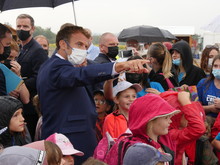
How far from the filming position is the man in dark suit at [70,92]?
110 inches

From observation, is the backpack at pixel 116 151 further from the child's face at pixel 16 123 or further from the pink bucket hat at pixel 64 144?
the child's face at pixel 16 123

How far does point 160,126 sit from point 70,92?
0.92 m

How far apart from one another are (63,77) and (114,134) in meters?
0.81

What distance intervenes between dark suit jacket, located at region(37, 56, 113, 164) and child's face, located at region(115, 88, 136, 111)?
513mm

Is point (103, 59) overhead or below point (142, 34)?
overhead

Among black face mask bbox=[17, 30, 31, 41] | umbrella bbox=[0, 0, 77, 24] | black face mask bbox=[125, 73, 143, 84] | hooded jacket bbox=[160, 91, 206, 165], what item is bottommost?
hooded jacket bbox=[160, 91, 206, 165]

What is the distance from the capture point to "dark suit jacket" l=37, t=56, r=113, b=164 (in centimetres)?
293

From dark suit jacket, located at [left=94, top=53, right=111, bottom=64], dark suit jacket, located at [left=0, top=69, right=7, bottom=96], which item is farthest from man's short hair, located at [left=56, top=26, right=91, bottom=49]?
dark suit jacket, located at [left=94, top=53, right=111, bottom=64]

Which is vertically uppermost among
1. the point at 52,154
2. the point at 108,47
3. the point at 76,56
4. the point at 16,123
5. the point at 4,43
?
the point at 4,43

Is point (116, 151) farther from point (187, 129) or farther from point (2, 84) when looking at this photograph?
point (2, 84)

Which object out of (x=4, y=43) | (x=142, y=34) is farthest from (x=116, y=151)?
(x=142, y=34)

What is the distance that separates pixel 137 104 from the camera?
2.62m

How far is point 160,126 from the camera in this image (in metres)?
2.60

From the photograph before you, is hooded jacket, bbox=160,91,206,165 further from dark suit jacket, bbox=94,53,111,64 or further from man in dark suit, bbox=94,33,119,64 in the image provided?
man in dark suit, bbox=94,33,119,64
